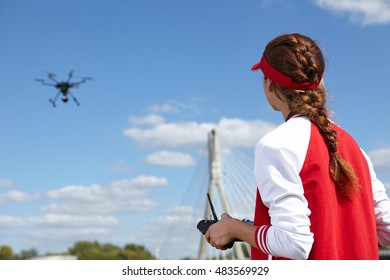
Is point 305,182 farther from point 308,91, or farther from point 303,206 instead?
point 308,91

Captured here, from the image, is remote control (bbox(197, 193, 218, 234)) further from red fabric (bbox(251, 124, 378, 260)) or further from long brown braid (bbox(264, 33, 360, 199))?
long brown braid (bbox(264, 33, 360, 199))

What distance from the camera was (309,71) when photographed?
67.4 inches

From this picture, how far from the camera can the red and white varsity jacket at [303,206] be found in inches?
60.1

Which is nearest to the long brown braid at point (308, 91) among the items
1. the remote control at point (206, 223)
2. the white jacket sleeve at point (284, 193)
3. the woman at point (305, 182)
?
the woman at point (305, 182)

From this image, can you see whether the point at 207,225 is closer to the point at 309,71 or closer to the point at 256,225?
the point at 256,225

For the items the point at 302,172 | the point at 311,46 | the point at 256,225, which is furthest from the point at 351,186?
the point at 311,46

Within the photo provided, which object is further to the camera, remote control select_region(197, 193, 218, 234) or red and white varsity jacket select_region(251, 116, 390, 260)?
remote control select_region(197, 193, 218, 234)

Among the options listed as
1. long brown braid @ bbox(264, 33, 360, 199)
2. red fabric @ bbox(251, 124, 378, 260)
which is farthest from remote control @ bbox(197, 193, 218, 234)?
long brown braid @ bbox(264, 33, 360, 199)

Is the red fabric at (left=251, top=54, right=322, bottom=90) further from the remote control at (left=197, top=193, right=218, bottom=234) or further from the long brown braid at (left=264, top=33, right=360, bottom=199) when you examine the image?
the remote control at (left=197, top=193, right=218, bottom=234)

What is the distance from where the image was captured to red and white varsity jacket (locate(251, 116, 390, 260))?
1.53m

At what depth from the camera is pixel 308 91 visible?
173cm

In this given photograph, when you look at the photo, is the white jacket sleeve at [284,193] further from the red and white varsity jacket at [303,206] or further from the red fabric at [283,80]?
the red fabric at [283,80]

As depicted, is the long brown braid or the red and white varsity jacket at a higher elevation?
the long brown braid
